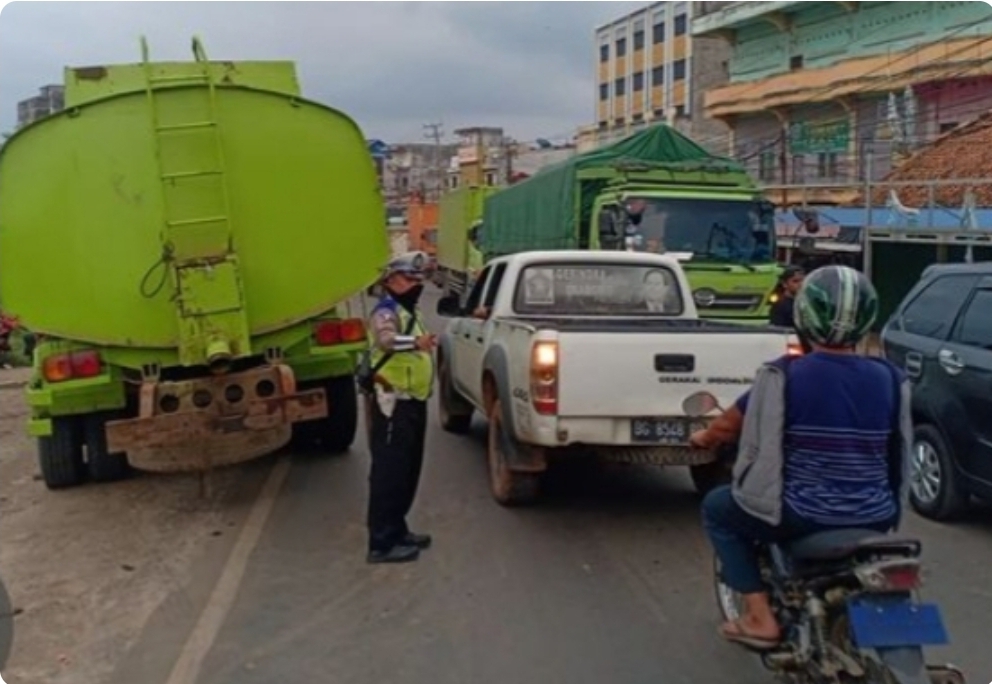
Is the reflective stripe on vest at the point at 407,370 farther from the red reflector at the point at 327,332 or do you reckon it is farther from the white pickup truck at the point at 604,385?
the red reflector at the point at 327,332

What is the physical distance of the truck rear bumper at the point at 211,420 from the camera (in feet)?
21.0

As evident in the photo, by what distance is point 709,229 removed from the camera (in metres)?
13.6

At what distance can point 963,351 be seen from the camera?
6.27 metres

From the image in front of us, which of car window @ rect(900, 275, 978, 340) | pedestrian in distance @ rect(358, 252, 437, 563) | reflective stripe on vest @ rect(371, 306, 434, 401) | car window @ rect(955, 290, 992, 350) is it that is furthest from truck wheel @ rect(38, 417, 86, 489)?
car window @ rect(955, 290, 992, 350)

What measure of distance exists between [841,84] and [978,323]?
1045 inches

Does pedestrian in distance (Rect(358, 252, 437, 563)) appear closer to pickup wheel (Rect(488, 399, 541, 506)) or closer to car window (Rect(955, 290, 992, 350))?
pickup wheel (Rect(488, 399, 541, 506))

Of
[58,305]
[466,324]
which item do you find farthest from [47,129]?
[466,324]

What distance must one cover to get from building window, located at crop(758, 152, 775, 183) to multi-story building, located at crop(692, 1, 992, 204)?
1.3 inches

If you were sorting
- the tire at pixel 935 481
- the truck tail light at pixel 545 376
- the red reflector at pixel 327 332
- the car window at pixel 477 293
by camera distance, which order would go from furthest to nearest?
1. the car window at pixel 477 293
2. the red reflector at pixel 327 332
3. the tire at pixel 935 481
4. the truck tail light at pixel 545 376

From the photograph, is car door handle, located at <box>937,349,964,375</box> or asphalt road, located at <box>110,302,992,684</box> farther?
car door handle, located at <box>937,349,964,375</box>

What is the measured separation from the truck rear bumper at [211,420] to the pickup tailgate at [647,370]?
200 centimetres

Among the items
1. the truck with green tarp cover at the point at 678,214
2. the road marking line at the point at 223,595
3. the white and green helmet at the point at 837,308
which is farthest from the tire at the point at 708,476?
the truck with green tarp cover at the point at 678,214

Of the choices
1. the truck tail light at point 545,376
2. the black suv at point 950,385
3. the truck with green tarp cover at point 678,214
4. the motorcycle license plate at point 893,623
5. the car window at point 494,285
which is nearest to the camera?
the motorcycle license plate at point 893,623

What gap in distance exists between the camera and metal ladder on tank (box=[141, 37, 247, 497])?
6574mm
